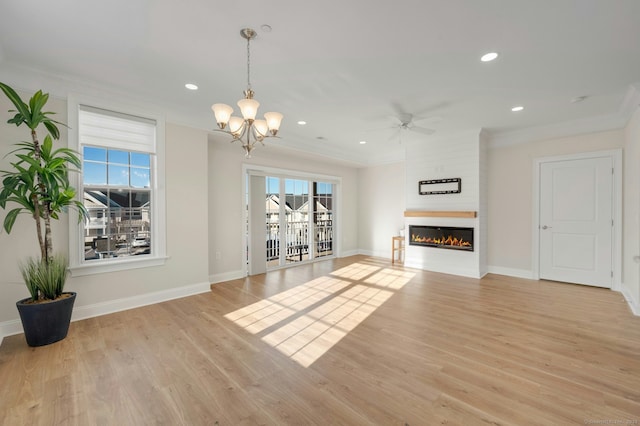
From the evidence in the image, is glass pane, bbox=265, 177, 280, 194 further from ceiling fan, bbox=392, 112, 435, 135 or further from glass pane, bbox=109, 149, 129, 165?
ceiling fan, bbox=392, 112, 435, 135

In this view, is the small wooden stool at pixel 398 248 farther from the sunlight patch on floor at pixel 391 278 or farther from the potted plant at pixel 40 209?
the potted plant at pixel 40 209

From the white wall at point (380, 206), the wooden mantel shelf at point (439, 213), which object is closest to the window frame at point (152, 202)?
the wooden mantel shelf at point (439, 213)

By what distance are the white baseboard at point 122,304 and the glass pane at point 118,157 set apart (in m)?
1.85

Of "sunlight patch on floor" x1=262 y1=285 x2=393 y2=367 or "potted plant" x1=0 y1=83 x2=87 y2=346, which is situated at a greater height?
"potted plant" x1=0 y1=83 x2=87 y2=346

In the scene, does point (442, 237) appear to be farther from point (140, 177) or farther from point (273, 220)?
point (140, 177)

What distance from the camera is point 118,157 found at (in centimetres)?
361

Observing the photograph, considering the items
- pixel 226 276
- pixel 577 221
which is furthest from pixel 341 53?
pixel 577 221

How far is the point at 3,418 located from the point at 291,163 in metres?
5.22

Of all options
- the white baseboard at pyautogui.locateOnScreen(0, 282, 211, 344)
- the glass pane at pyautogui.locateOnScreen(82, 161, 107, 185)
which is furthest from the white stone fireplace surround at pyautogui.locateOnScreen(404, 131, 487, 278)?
the glass pane at pyautogui.locateOnScreen(82, 161, 107, 185)

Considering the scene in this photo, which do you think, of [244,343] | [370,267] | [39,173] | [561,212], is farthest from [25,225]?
[561,212]

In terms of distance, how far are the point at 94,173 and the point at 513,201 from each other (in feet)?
22.6

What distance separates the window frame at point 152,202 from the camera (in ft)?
10.5

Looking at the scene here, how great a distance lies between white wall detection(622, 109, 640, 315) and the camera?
3400 mm

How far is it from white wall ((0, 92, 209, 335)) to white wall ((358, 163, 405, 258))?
15.3 ft
